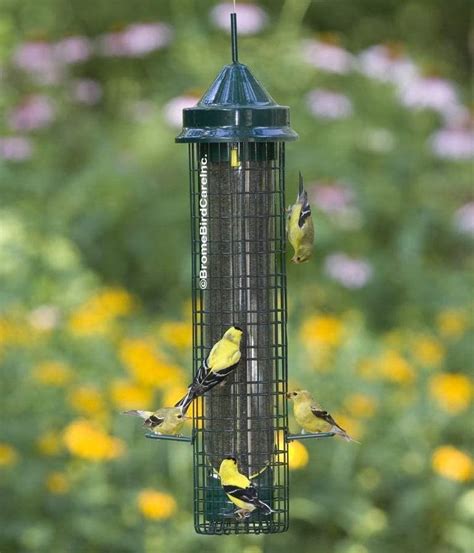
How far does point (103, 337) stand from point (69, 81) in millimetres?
3925

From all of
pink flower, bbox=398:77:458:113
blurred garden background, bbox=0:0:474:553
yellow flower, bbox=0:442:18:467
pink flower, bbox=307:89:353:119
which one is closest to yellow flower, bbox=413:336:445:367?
blurred garden background, bbox=0:0:474:553

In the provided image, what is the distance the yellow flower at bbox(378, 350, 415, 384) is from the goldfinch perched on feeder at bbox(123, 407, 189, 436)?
2.39 m

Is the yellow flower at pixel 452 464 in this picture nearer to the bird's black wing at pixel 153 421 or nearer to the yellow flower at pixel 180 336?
the yellow flower at pixel 180 336

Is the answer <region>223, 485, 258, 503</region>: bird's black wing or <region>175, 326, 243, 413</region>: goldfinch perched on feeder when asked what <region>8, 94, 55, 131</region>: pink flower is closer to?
<region>175, 326, 243, 413</region>: goldfinch perched on feeder

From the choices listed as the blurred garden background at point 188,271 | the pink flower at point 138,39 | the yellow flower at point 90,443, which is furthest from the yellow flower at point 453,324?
the pink flower at point 138,39

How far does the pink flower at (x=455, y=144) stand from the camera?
8.09m

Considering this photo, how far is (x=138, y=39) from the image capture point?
9.03 meters

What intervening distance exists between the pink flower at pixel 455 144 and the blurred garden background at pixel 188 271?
0.02 metres

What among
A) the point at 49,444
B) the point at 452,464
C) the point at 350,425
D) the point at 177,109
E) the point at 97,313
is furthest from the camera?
the point at 177,109

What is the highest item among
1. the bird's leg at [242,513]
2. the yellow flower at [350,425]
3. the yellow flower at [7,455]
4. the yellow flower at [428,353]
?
the yellow flower at [428,353]

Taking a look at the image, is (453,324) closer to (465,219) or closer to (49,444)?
(465,219)

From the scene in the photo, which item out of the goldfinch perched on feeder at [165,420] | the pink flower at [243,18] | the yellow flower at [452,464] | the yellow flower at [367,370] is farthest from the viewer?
the pink flower at [243,18]

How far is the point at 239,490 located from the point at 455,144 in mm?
5180

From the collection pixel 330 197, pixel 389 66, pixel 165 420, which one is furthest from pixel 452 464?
pixel 389 66
